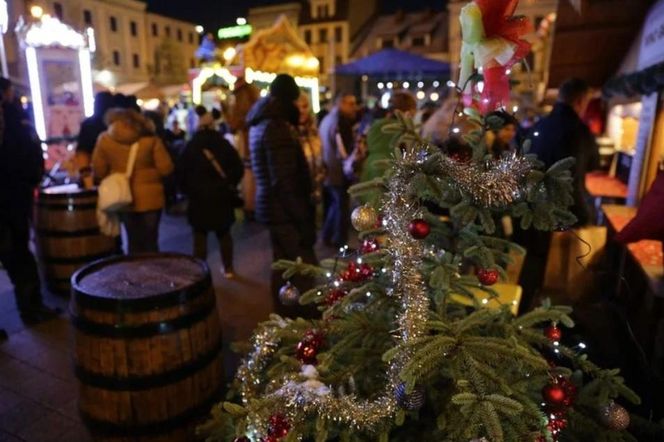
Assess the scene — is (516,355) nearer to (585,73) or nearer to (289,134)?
(289,134)

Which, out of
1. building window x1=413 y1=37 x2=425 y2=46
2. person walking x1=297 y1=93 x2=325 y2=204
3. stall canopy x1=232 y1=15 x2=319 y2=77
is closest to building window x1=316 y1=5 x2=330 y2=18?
building window x1=413 y1=37 x2=425 y2=46

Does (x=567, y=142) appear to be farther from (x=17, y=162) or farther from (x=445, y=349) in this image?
(x=17, y=162)

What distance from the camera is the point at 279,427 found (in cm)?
188

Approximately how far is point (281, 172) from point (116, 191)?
1.70 meters

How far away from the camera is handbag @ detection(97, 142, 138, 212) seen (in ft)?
14.4

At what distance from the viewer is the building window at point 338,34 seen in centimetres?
3962

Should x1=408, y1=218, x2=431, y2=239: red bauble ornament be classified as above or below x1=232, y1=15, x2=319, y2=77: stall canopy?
below

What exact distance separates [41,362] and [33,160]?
182 cm

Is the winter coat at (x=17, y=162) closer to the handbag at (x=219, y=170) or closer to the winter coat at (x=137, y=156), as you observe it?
the winter coat at (x=137, y=156)

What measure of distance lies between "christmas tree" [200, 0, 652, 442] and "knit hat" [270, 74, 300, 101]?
1.70m

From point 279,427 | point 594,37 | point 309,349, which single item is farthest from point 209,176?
point 594,37

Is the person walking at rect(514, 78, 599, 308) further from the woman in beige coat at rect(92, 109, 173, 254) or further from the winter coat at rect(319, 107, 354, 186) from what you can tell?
the woman in beige coat at rect(92, 109, 173, 254)

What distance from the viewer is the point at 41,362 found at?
3.70 m

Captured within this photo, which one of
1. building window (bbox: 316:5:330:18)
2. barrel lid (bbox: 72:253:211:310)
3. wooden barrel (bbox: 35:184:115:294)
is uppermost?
building window (bbox: 316:5:330:18)
